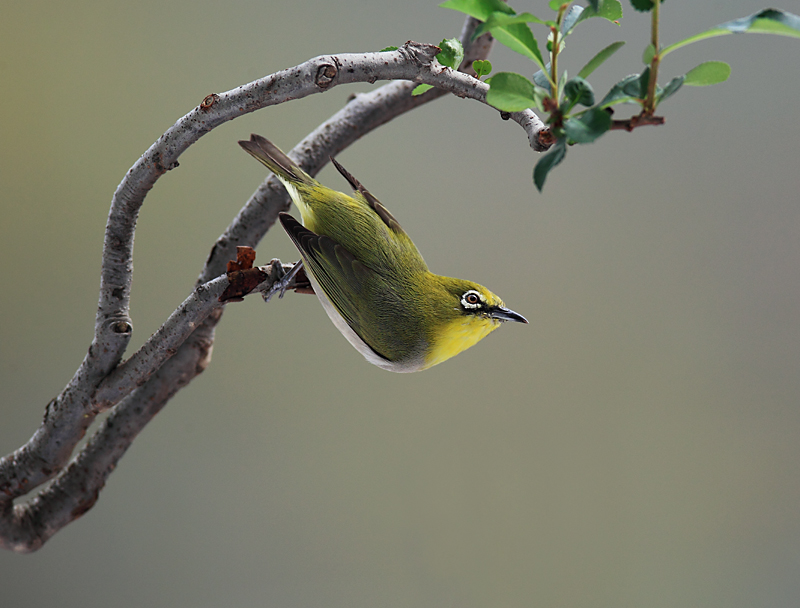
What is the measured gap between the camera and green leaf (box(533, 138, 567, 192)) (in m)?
0.50

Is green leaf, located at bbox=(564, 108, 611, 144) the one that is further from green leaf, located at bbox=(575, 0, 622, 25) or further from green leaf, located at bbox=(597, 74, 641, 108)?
green leaf, located at bbox=(575, 0, 622, 25)

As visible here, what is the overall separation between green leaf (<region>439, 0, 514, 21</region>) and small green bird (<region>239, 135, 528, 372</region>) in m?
0.47

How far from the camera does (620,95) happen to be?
530 mm

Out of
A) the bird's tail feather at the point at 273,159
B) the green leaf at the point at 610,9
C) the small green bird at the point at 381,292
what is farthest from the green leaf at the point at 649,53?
the bird's tail feather at the point at 273,159

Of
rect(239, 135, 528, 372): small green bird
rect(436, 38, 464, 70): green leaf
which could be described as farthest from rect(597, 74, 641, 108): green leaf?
rect(239, 135, 528, 372): small green bird

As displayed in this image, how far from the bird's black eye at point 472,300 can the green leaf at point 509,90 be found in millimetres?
441

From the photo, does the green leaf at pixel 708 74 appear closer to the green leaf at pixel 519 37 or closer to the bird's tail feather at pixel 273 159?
the green leaf at pixel 519 37

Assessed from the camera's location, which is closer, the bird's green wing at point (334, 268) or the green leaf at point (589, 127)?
the green leaf at point (589, 127)

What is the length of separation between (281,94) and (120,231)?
36 centimetres

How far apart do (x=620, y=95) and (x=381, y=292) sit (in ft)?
1.69

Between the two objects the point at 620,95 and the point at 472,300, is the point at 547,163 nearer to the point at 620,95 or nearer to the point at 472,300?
the point at 620,95

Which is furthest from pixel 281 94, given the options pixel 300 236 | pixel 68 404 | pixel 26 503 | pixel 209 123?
pixel 26 503

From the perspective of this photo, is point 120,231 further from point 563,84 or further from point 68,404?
point 563,84

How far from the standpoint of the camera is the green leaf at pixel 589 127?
18.8 inches
